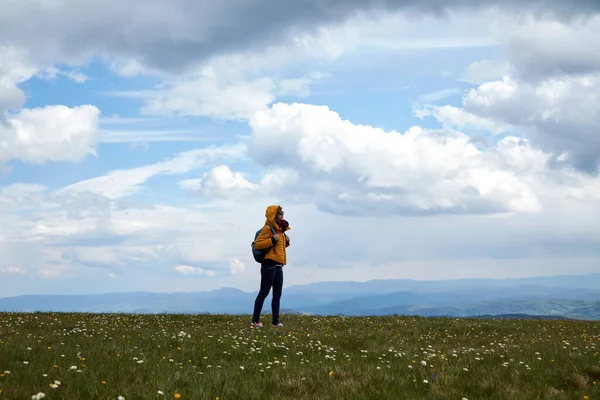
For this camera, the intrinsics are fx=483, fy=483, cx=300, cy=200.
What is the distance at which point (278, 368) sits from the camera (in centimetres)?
862

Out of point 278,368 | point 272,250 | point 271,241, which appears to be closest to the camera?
point 278,368

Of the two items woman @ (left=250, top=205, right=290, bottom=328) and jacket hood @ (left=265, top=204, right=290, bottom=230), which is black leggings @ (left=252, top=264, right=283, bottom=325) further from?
jacket hood @ (left=265, top=204, right=290, bottom=230)

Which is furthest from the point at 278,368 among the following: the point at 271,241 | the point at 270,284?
the point at 270,284

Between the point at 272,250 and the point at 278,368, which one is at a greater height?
the point at 272,250

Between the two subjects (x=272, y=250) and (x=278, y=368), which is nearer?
(x=278, y=368)

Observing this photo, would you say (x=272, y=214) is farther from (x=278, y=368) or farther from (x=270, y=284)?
(x=278, y=368)

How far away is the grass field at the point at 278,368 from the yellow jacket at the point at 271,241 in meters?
2.93

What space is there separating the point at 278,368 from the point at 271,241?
7.26 metres

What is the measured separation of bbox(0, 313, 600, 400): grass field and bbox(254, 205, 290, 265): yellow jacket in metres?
2.93

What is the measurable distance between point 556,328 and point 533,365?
11578 mm

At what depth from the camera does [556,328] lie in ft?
63.8

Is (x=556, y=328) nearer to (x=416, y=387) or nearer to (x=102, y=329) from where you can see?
(x=416, y=387)

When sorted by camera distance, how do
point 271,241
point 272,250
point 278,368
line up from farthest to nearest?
point 272,250 → point 271,241 → point 278,368

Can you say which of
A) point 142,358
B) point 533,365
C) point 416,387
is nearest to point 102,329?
point 142,358
